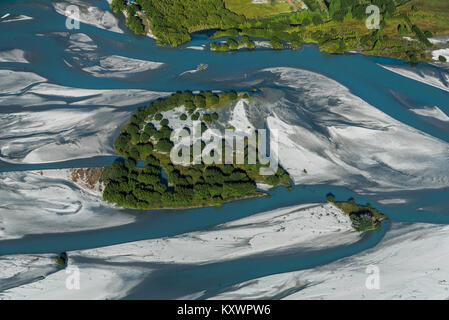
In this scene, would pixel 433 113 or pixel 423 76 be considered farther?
pixel 423 76

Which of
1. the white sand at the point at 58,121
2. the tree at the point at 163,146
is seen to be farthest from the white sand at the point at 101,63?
the tree at the point at 163,146

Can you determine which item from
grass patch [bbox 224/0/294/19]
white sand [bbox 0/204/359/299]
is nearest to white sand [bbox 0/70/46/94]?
white sand [bbox 0/204/359/299]

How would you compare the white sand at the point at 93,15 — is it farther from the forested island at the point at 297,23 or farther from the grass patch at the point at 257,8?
the grass patch at the point at 257,8

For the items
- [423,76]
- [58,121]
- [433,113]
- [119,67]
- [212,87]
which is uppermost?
[119,67]

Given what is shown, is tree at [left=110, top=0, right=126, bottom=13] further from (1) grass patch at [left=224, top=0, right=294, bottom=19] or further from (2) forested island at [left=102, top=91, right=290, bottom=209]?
(2) forested island at [left=102, top=91, right=290, bottom=209]

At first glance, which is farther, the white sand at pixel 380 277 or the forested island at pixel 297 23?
the forested island at pixel 297 23

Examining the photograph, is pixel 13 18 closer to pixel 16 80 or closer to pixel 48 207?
pixel 16 80

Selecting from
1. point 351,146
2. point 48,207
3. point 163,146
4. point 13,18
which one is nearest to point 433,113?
point 351,146
